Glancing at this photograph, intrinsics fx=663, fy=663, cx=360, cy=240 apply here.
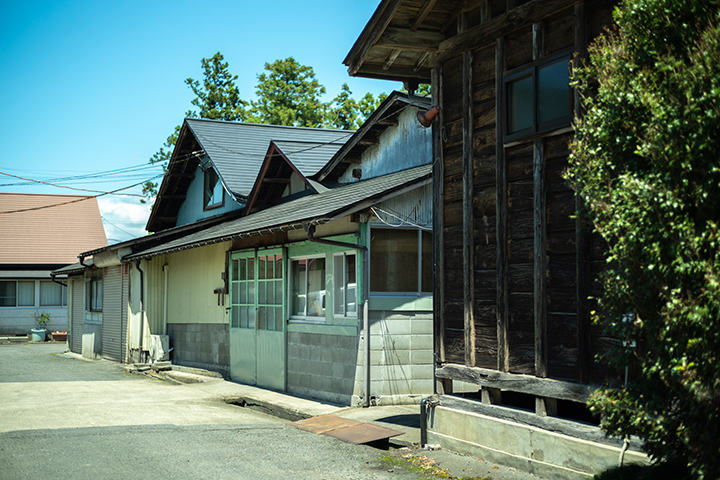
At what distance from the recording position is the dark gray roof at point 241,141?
19402 mm

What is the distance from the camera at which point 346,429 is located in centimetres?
927

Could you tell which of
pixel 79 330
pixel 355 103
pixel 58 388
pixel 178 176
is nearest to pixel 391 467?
pixel 58 388

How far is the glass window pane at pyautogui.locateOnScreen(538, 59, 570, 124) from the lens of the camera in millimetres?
6590

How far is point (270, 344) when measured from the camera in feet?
46.1

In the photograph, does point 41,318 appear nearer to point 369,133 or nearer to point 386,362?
point 369,133

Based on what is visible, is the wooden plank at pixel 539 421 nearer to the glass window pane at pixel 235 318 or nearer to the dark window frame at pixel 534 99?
the dark window frame at pixel 534 99

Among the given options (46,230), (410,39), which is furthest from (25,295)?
(410,39)

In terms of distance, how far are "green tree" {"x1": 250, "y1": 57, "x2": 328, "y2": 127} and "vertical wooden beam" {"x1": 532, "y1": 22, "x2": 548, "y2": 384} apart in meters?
36.6

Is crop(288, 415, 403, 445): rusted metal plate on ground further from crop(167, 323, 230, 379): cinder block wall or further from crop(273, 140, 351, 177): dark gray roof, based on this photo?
crop(273, 140, 351, 177): dark gray roof

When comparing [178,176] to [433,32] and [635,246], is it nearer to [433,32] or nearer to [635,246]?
[433,32]

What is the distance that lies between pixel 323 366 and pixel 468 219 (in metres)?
5.39

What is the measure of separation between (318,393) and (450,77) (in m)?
6.55

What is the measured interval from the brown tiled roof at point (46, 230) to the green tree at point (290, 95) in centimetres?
1201

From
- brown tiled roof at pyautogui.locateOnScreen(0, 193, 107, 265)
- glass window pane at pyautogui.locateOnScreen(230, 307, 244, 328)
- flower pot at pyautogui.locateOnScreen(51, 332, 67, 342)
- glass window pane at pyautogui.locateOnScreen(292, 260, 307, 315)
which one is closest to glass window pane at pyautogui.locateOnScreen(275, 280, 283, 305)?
glass window pane at pyautogui.locateOnScreen(292, 260, 307, 315)
